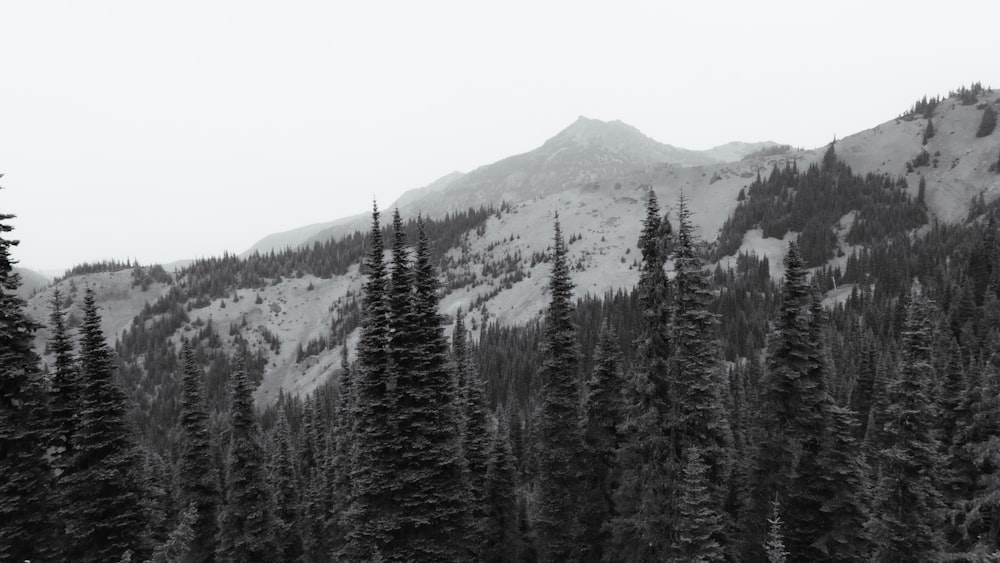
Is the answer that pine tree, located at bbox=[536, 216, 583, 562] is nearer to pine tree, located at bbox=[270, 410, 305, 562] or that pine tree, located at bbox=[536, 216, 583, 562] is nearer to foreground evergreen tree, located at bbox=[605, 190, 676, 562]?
foreground evergreen tree, located at bbox=[605, 190, 676, 562]

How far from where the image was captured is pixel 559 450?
89.0 ft

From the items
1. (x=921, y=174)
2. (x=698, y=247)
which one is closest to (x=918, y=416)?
(x=698, y=247)

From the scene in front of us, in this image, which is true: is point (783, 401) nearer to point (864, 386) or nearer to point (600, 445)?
point (600, 445)

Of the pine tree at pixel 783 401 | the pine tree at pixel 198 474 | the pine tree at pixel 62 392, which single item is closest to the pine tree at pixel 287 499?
the pine tree at pixel 198 474

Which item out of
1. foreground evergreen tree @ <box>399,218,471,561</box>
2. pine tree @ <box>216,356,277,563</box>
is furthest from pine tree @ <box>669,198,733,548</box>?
pine tree @ <box>216,356,277,563</box>

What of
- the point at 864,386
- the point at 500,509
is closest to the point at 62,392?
the point at 500,509

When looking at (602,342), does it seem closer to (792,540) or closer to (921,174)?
(792,540)

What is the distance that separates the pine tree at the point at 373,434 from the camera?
21531 millimetres

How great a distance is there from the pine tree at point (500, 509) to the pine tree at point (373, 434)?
15029 mm

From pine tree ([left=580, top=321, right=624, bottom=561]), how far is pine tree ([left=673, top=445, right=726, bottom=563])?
28.7 ft

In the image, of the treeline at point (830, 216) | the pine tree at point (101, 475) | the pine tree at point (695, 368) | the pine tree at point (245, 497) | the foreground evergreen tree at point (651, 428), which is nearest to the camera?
the pine tree at point (695, 368)

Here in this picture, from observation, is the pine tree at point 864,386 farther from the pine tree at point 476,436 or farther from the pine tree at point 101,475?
the pine tree at point 101,475

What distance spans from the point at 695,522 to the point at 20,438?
23774 millimetres

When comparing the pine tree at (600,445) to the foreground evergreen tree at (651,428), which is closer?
the foreground evergreen tree at (651,428)
